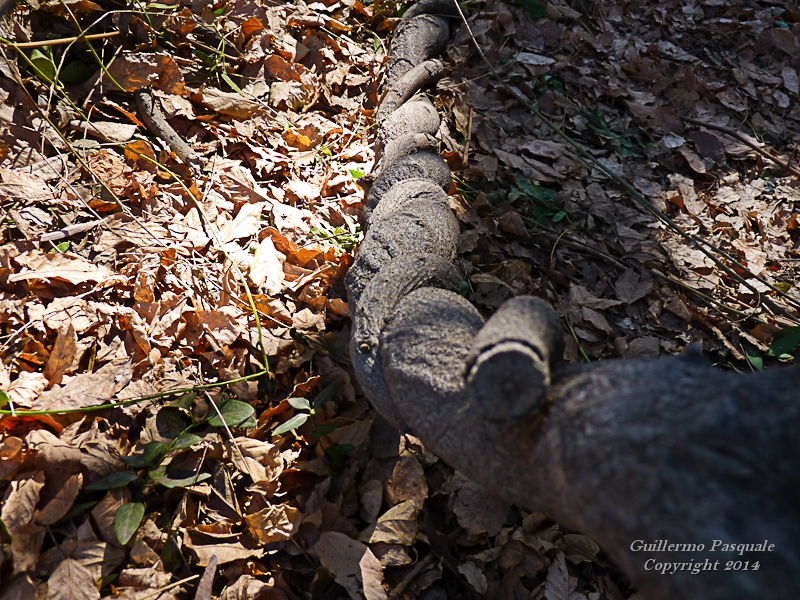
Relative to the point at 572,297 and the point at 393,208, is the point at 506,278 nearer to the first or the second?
the point at 572,297

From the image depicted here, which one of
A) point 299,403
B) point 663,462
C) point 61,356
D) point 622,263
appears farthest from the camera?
point 622,263

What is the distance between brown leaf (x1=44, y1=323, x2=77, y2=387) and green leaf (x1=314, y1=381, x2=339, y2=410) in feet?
2.63

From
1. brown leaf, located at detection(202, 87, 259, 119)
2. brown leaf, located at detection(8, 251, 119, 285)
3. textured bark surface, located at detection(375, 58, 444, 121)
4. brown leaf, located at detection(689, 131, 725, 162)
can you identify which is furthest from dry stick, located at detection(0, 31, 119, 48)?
brown leaf, located at detection(689, 131, 725, 162)

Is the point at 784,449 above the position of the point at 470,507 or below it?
above

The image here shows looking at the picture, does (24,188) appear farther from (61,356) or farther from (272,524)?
(272,524)

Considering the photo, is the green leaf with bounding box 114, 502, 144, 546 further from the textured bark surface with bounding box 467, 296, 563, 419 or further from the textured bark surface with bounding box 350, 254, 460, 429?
the textured bark surface with bounding box 467, 296, 563, 419

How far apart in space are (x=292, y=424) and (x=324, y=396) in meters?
0.15

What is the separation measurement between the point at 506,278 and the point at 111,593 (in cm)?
177

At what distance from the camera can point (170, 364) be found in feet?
6.13

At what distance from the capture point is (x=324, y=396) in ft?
6.21

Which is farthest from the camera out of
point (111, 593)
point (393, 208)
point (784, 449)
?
point (393, 208)

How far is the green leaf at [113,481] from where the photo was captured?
1544 millimetres

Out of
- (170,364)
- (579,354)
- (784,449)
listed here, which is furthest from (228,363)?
(784,449)

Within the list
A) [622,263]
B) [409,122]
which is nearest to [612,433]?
[622,263]
